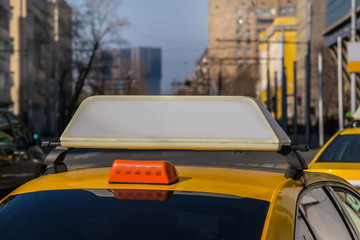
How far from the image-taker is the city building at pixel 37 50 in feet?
211

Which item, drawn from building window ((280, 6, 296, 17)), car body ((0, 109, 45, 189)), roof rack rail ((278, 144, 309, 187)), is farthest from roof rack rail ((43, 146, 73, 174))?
building window ((280, 6, 296, 17))

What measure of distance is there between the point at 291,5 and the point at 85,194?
16221 centimetres

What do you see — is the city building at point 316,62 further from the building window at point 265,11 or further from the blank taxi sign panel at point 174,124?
the blank taxi sign panel at point 174,124

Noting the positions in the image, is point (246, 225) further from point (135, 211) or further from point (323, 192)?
point (323, 192)

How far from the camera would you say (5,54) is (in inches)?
2753

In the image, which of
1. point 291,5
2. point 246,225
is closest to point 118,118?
point 246,225

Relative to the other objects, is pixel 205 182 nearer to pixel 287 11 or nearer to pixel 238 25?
pixel 287 11

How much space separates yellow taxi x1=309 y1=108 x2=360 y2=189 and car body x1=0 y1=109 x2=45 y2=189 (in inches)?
197

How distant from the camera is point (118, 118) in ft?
10.8

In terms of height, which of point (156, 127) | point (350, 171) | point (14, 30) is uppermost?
point (14, 30)

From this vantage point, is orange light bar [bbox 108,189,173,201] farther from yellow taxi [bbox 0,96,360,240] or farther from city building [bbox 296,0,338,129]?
city building [bbox 296,0,338,129]

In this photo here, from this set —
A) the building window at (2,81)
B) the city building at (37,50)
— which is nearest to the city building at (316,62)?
the city building at (37,50)

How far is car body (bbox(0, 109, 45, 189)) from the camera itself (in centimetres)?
1202

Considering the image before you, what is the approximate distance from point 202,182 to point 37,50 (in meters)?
71.4
